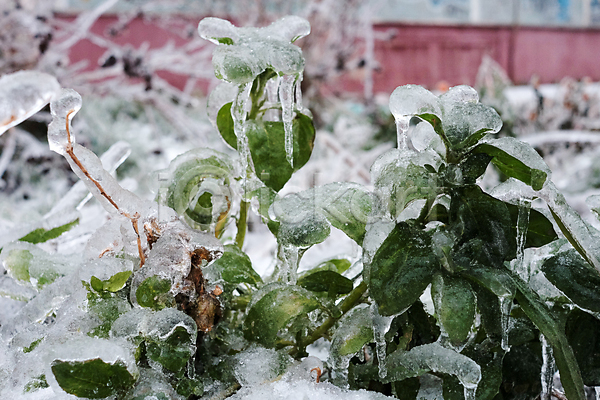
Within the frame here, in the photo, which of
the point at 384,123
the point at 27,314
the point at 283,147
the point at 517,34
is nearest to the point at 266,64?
the point at 283,147

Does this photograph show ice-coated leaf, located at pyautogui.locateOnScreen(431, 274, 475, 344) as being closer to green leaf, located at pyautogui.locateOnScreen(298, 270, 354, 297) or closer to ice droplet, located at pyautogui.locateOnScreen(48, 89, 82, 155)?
green leaf, located at pyautogui.locateOnScreen(298, 270, 354, 297)

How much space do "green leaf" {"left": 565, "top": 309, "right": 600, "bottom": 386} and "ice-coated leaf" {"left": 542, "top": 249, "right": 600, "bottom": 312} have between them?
3 centimetres

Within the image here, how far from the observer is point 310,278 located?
0.28m

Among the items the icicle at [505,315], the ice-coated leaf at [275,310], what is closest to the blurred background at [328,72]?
the ice-coated leaf at [275,310]

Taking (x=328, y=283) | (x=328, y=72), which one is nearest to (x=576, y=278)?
(x=328, y=283)

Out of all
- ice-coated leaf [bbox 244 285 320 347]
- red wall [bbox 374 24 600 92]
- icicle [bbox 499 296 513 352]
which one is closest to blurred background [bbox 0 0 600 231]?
red wall [bbox 374 24 600 92]

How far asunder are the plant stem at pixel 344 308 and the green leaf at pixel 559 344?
81 mm

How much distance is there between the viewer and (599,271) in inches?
9.4

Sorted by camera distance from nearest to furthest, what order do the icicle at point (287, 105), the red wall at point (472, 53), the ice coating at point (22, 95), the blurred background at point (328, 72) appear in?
the ice coating at point (22, 95)
the icicle at point (287, 105)
the blurred background at point (328, 72)
the red wall at point (472, 53)

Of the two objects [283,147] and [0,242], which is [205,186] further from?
[0,242]

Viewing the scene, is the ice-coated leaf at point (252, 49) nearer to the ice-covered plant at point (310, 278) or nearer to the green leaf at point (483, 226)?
the ice-covered plant at point (310, 278)

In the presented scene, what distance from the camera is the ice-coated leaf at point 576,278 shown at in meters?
0.24

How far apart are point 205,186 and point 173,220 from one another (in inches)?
1.6

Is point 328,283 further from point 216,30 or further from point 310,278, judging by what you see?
point 216,30
